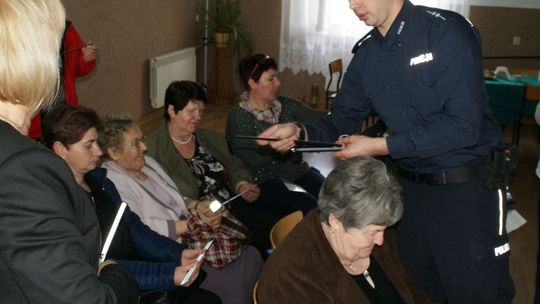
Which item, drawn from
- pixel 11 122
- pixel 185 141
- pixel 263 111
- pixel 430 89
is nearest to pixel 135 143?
pixel 185 141

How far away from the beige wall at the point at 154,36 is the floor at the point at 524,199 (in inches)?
21.7

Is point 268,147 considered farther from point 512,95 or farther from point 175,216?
point 512,95

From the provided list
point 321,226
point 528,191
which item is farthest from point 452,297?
point 528,191

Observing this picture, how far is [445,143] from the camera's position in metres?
1.91

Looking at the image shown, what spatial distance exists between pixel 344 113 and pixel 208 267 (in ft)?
2.75

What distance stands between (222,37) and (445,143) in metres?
5.70

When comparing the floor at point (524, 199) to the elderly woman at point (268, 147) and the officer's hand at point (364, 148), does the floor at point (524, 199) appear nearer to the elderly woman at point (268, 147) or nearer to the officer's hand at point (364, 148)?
the elderly woman at point (268, 147)

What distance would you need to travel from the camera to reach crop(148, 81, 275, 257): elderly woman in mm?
3111

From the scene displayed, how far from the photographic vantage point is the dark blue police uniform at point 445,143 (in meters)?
1.90

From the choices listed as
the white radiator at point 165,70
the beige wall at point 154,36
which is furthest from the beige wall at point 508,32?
the white radiator at point 165,70

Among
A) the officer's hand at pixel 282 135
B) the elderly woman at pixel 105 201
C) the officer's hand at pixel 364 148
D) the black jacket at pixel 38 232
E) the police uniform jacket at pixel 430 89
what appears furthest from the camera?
the elderly woman at pixel 105 201

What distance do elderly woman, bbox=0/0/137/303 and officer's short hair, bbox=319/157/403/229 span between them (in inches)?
36.0

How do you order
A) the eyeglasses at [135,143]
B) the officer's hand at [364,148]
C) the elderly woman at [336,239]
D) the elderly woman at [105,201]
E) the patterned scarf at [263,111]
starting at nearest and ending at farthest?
1. the elderly woman at [336,239]
2. the officer's hand at [364,148]
3. the elderly woman at [105,201]
4. the eyeglasses at [135,143]
5. the patterned scarf at [263,111]

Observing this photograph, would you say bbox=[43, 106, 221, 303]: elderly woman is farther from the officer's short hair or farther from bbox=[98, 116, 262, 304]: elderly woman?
the officer's short hair
